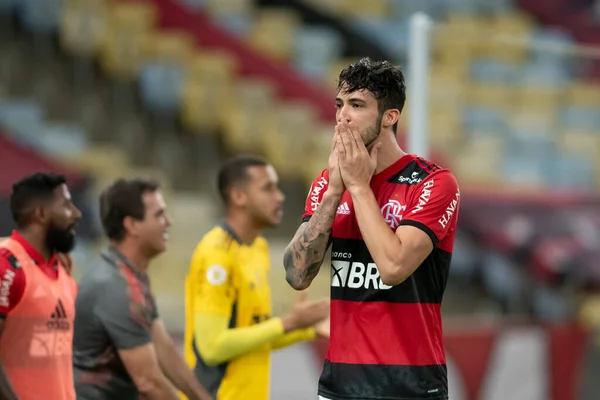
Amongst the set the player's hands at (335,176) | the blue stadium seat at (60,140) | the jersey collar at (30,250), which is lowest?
the jersey collar at (30,250)

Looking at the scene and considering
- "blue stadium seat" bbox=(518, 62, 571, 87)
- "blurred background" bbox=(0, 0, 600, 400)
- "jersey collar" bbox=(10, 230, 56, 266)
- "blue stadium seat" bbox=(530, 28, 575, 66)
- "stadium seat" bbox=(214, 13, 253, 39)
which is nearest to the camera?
"jersey collar" bbox=(10, 230, 56, 266)

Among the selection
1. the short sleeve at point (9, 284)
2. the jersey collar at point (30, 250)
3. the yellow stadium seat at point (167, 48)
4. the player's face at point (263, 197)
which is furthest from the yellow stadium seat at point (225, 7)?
the short sleeve at point (9, 284)

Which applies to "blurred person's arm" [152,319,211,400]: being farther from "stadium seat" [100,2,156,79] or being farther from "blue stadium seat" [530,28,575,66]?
"blue stadium seat" [530,28,575,66]

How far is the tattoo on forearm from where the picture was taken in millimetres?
3939

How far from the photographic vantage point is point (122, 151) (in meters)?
12.0

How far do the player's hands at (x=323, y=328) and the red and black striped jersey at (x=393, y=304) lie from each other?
1.43 m

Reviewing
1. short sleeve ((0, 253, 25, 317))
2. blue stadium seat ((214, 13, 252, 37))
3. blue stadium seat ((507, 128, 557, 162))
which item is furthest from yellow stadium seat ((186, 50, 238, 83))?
short sleeve ((0, 253, 25, 317))

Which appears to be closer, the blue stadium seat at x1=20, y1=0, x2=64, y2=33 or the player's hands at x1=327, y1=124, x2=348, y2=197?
the player's hands at x1=327, y1=124, x2=348, y2=197

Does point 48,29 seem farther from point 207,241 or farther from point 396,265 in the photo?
point 396,265

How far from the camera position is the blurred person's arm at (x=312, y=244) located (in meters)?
3.94

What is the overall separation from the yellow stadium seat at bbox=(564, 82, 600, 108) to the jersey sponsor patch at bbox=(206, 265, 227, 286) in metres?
10.8

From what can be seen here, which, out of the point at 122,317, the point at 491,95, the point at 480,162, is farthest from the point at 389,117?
the point at 491,95

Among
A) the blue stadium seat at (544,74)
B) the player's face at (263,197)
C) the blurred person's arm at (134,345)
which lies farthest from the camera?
the blue stadium seat at (544,74)

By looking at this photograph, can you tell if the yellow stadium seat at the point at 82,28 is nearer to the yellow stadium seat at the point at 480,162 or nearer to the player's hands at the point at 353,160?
the yellow stadium seat at the point at 480,162
